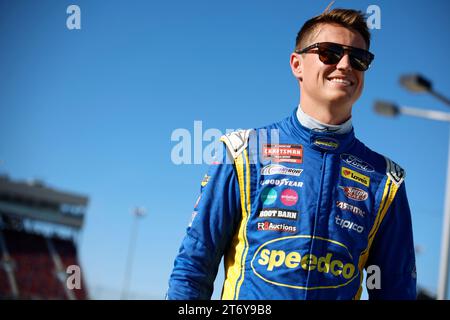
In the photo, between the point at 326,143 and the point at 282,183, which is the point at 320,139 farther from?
the point at 282,183

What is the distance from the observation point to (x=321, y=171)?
215cm

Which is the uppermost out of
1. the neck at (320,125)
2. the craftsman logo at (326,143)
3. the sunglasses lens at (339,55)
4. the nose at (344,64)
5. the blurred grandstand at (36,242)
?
the sunglasses lens at (339,55)

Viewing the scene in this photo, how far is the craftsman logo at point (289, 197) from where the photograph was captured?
2076mm

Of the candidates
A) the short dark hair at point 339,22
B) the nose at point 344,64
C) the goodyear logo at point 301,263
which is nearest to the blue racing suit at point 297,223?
the goodyear logo at point 301,263

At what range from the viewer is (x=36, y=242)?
38.6 meters

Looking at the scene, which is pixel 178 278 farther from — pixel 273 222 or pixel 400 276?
pixel 400 276

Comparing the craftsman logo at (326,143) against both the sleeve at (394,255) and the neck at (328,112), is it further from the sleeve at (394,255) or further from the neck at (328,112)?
the sleeve at (394,255)

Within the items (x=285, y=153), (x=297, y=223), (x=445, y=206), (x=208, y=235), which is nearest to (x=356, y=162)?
(x=285, y=153)

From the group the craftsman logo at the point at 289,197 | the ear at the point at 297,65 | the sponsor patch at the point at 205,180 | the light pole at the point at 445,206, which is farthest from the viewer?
the light pole at the point at 445,206

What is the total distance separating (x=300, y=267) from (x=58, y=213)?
43972 millimetres

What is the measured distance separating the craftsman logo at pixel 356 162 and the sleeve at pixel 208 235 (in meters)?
0.46

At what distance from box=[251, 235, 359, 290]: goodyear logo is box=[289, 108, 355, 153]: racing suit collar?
38 cm

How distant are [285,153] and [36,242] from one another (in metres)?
39.1

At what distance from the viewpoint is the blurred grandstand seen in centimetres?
3303
